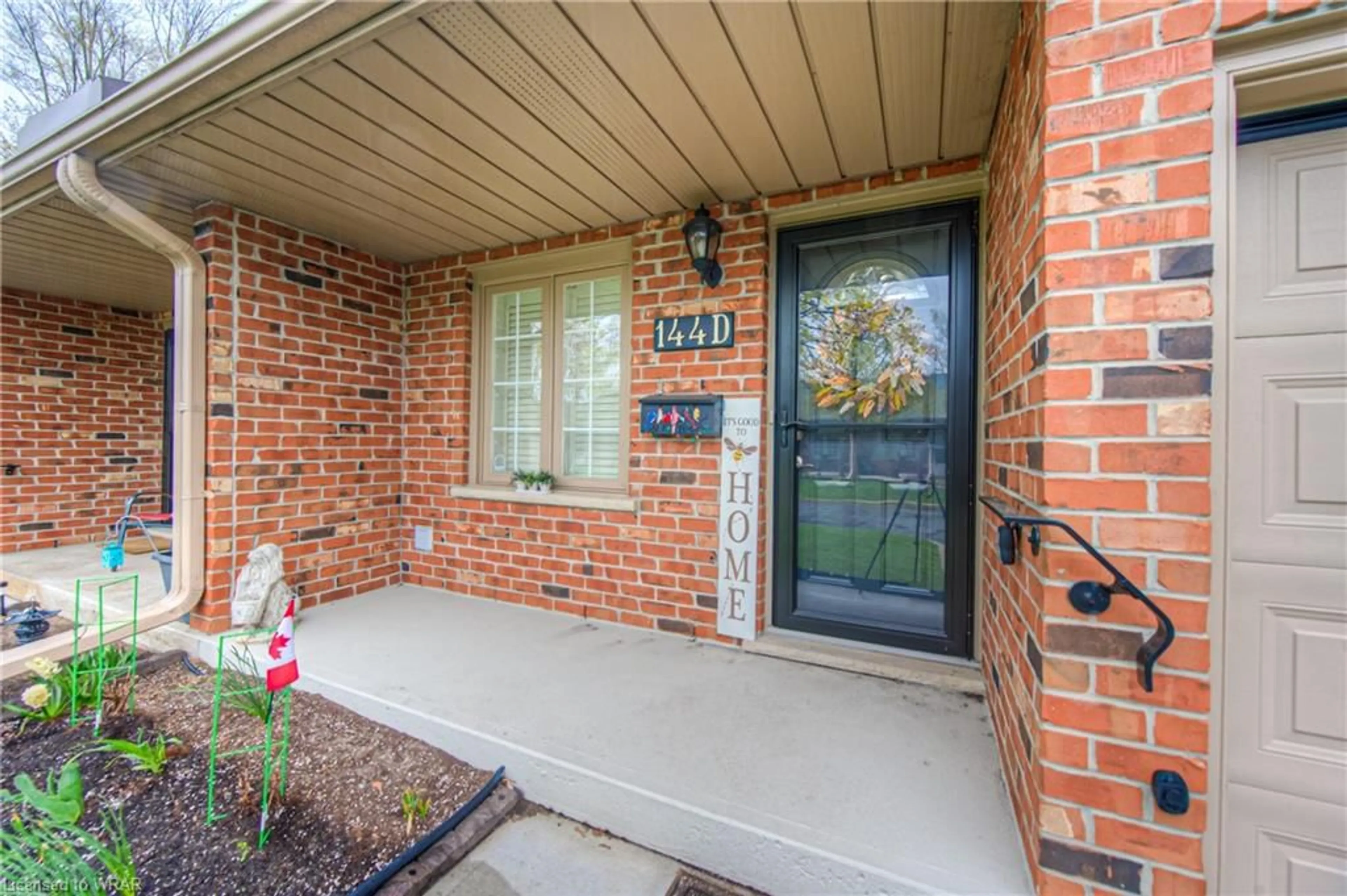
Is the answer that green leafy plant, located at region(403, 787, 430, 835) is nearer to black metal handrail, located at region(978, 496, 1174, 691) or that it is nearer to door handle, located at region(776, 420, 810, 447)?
black metal handrail, located at region(978, 496, 1174, 691)

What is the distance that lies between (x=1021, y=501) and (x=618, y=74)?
1835mm

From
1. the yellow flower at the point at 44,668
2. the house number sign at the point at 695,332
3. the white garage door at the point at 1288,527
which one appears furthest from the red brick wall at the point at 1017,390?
the yellow flower at the point at 44,668

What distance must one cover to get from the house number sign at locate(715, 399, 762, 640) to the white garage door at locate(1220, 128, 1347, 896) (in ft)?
5.50

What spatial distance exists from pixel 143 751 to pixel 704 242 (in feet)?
9.83

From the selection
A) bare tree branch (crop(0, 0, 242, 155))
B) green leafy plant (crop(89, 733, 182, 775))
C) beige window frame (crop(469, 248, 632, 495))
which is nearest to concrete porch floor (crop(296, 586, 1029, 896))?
green leafy plant (crop(89, 733, 182, 775))

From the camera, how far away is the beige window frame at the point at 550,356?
309 cm

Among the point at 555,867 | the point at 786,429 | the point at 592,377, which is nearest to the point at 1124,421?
the point at 786,429

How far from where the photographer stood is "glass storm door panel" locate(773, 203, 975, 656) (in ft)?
7.79

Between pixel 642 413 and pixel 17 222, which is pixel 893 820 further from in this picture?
pixel 17 222

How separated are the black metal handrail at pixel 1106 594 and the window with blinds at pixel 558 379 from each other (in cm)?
221

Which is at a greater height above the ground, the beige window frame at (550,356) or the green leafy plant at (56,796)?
the beige window frame at (550,356)

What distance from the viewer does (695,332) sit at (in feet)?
9.10

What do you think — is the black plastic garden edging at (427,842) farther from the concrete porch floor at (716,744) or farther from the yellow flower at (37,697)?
the yellow flower at (37,697)

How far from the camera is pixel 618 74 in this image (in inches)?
70.1
